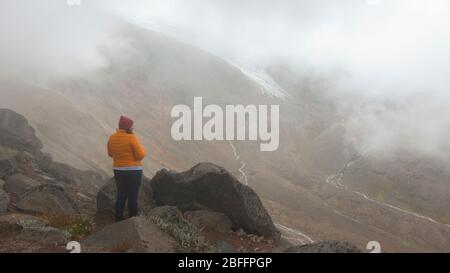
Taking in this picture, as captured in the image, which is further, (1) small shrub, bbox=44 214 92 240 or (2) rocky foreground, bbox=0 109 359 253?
(1) small shrub, bbox=44 214 92 240

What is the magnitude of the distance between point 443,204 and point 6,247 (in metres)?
96.3

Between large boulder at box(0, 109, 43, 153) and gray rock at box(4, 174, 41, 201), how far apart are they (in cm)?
888

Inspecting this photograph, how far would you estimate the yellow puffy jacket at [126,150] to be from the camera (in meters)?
13.3

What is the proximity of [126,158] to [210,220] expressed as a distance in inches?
189

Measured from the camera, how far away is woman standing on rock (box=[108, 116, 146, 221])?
13.3 metres

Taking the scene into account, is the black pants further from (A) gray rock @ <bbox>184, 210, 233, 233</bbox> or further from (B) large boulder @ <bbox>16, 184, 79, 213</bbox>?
A: (B) large boulder @ <bbox>16, 184, 79, 213</bbox>

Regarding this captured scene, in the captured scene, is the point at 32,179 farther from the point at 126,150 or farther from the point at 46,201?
the point at 126,150

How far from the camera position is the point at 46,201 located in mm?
16734

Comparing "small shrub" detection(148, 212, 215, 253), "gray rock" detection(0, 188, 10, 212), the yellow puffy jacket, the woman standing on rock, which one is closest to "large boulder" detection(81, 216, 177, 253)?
"small shrub" detection(148, 212, 215, 253)

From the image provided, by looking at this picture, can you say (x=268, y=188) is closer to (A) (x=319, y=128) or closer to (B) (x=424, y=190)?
(B) (x=424, y=190)

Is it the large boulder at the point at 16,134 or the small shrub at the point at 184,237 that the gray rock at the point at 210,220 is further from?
the large boulder at the point at 16,134

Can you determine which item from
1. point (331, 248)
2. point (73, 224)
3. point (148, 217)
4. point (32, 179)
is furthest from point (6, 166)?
point (331, 248)

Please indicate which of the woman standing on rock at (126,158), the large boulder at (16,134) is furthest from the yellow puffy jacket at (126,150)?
the large boulder at (16,134)
